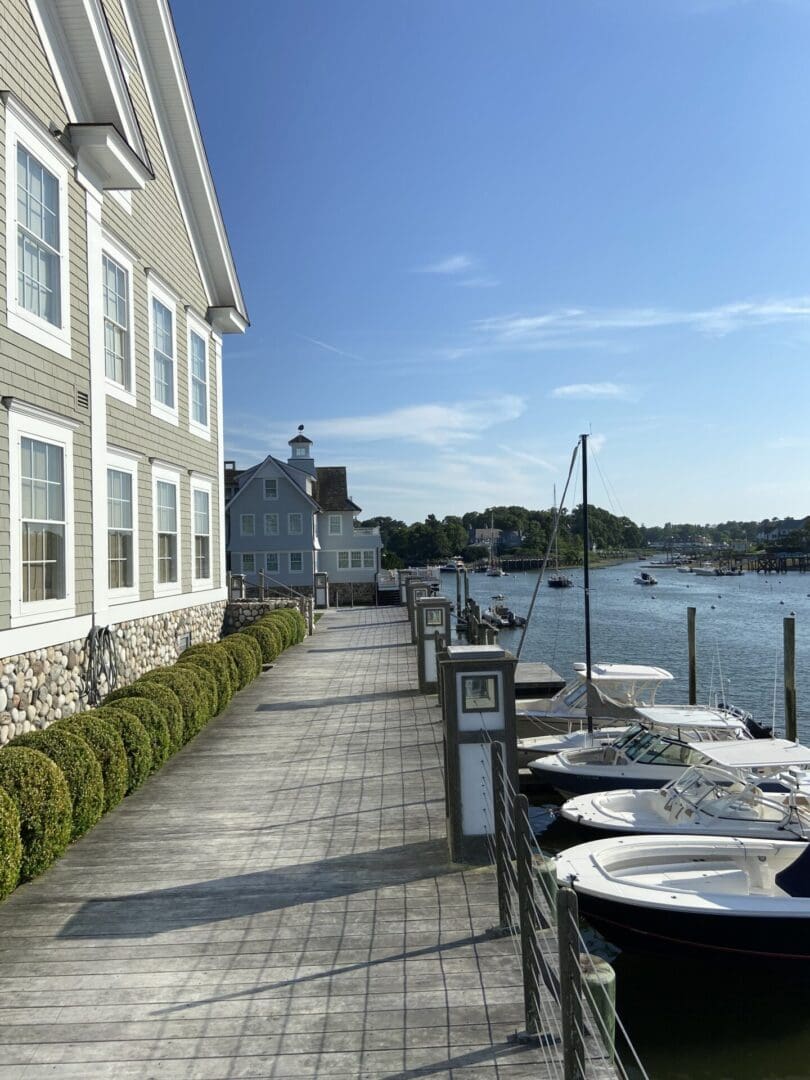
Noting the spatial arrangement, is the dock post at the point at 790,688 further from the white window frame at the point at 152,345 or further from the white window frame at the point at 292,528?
the white window frame at the point at 292,528

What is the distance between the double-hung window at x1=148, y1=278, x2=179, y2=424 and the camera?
14.4 m

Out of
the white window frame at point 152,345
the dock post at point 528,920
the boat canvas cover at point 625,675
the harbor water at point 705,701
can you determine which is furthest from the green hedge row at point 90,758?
the boat canvas cover at point 625,675

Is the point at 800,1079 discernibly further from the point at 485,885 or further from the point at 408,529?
the point at 408,529

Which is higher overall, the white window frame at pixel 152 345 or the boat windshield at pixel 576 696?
the white window frame at pixel 152 345

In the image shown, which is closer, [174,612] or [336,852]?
[336,852]

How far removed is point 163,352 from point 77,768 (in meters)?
9.55

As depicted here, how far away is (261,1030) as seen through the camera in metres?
4.34

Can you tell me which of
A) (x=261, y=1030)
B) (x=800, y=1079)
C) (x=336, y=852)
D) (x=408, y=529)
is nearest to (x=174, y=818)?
(x=336, y=852)

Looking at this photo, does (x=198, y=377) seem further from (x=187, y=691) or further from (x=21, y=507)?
(x=21, y=507)

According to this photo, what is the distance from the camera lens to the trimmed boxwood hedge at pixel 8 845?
5.62 m

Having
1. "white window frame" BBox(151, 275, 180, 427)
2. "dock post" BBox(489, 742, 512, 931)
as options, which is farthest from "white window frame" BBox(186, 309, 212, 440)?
"dock post" BBox(489, 742, 512, 931)

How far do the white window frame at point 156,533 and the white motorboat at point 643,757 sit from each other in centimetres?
667

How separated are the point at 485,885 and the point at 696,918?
295 centimetres

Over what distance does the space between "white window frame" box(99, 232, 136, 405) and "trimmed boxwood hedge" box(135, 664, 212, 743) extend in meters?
3.99
